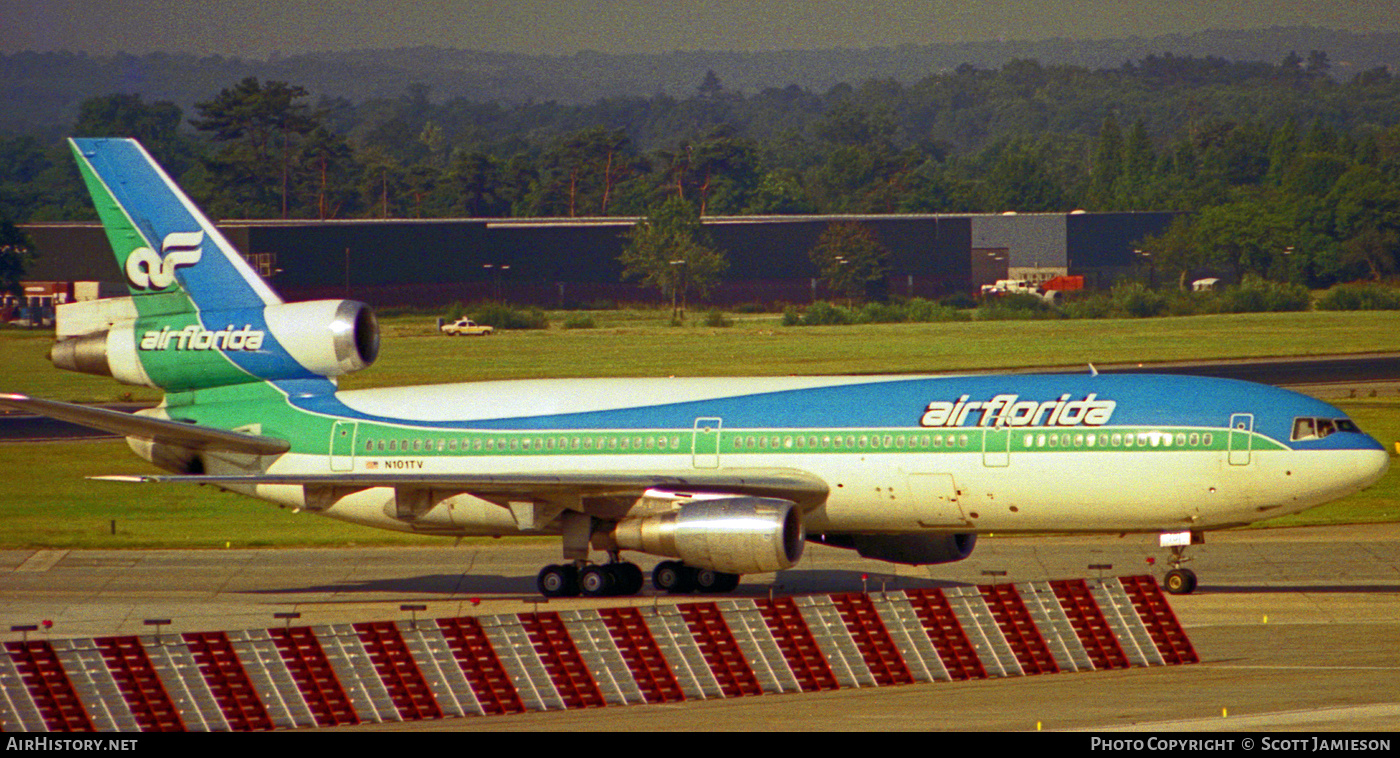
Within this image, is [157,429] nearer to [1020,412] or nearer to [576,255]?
[1020,412]

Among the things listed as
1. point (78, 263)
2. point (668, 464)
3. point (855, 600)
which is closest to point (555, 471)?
point (668, 464)

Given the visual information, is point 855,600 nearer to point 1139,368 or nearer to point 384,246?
point 1139,368

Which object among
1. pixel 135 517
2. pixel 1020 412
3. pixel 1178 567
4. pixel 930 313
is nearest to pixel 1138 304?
pixel 930 313

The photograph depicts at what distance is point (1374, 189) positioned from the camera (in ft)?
513

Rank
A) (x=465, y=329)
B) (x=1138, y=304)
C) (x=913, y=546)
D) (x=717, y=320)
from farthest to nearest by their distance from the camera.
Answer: (x=1138, y=304)
(x=717, y=320)
(x=465, y=329)
(x=913, y=546)

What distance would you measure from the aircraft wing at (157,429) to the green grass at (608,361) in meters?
7.46

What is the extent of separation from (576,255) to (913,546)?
116873 millimetres

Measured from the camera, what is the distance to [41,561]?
40906 mm

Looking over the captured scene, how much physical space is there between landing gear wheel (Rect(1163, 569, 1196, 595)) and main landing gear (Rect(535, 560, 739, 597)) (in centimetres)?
870

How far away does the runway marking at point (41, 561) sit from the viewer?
39.6 m

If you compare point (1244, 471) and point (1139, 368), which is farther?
point (1139, 368)

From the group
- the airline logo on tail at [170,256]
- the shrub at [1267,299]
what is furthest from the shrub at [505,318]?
the airline logo on tail at [170,256]
